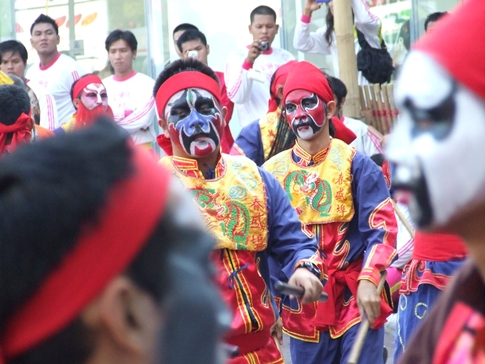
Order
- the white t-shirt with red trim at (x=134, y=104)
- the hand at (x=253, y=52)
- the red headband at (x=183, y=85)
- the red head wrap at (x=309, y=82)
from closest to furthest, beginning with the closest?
the red headband at (x=183, y=85) < the red head wrap at (x=309, y=82) < the hand at (x=253, y=52) < the white t-shirt with red trim at (x=134, y=104)

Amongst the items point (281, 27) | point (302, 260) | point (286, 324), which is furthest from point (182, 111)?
point (281, 27)

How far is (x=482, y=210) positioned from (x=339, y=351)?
14.4 ft

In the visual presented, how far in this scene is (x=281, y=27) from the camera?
12.8 metres

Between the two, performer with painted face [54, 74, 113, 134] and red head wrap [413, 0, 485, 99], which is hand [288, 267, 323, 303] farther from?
performer with painted face [54, 74, 113, 134]

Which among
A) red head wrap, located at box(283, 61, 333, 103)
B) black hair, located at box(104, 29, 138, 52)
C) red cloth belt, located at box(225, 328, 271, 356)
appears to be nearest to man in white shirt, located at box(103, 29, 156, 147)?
black hair, located at box(104, 29, 138, 52)

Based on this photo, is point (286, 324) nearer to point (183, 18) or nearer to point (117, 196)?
point (117, 196)

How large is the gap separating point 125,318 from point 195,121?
10.2ft

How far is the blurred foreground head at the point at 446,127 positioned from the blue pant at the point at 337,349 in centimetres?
420

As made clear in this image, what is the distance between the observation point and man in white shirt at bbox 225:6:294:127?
354 inches

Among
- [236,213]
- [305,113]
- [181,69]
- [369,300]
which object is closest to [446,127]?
[236,213]

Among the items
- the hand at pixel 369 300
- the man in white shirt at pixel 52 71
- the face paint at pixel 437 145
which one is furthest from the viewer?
the man in white shirt at pixel 52 71

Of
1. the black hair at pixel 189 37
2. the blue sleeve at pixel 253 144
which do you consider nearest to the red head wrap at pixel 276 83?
the blue sleeve at pixel 253 144

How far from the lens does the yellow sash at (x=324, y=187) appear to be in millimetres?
5672

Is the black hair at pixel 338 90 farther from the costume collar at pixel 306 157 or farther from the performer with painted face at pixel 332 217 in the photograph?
the costume collar at pixel 306 157
